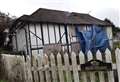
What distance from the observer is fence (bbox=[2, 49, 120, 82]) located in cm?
450

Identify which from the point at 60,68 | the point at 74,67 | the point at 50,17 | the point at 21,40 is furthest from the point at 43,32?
the point at 74,67

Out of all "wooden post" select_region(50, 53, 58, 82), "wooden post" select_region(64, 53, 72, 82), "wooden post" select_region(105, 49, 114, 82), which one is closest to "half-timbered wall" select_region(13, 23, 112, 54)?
"wooden post" select_region(50, 53, 58, 82)

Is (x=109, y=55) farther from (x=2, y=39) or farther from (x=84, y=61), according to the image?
(x=2, y=39)

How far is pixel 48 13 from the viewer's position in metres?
26.7

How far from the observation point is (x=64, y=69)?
5.42m

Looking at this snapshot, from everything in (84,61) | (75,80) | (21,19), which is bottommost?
(75,80)

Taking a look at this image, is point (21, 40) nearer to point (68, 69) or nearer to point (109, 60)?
point (68, 69)

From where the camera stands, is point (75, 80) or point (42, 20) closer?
point (75, 80)

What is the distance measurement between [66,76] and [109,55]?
1.33m

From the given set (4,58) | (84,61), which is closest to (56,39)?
(4,58)

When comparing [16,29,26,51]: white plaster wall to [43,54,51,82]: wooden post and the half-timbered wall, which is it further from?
[43,54,51,82]: wooden post

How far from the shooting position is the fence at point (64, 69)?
4.50 meters

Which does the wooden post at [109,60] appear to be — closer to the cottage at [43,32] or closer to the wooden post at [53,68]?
the wooden post at [53,68]

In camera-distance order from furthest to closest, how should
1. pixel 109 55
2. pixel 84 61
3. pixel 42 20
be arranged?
pixel 42 20, pixel 84 61, pixel 109 55
